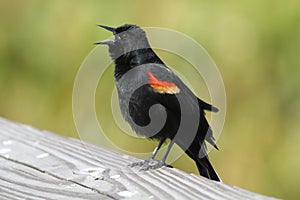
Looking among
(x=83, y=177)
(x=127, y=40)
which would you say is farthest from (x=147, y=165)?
(x=127, y=40)

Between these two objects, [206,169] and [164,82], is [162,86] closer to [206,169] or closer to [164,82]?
[164,82]

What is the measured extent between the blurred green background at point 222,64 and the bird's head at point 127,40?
46.6 inches

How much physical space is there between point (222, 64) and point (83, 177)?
214 cm

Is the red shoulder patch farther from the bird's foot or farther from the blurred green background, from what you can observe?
Answer: the blurred green background

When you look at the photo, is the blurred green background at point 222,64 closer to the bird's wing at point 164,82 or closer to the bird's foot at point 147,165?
the bird's wing at point 164,82

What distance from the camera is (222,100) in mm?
3344

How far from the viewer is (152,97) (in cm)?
284

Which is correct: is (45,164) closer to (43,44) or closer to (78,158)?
(78,158)

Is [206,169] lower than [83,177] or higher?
lower

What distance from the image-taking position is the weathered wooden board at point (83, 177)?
190 cm

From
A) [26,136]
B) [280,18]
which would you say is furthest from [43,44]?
[26,136]

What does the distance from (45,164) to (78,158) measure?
0.13 m

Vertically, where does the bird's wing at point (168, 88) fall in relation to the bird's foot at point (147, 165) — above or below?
above

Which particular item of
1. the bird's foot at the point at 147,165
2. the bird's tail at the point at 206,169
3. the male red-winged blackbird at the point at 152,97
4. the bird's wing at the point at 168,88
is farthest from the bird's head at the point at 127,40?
the bird's foot at the point at 147,165
